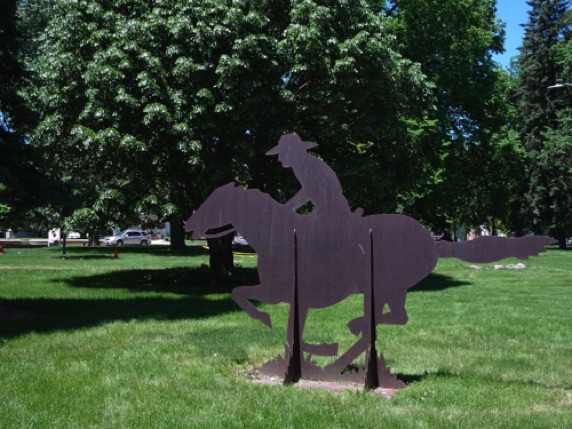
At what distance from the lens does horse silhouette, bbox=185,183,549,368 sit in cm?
719

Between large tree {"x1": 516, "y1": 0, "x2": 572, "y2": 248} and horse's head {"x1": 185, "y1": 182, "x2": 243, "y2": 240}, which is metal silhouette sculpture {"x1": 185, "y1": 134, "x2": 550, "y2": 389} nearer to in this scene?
horse's head {"x1": 185, "y1": 182, "x2": 243, "y2": 240}

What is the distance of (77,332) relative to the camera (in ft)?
34.8

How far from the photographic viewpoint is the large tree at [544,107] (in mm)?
47625

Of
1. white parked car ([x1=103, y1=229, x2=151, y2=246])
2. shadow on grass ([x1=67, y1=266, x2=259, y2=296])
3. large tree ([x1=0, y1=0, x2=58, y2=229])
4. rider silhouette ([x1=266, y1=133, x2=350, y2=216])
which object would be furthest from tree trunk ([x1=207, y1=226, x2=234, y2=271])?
white parked car ([x1=103, y1=229, x2=151, y2=246])

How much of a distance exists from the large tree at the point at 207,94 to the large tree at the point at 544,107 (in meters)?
32.8

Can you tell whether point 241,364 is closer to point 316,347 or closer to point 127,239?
point 316,347

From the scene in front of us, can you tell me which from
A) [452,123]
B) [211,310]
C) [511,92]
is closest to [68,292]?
[211,310]

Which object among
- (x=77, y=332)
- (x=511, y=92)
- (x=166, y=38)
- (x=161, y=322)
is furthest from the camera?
(x=511, y=92)

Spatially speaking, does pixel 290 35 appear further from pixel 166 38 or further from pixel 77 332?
pixel 77 332

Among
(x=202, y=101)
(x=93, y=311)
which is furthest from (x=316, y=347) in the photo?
(x=202, y=101)

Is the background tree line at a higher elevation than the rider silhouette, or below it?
higher

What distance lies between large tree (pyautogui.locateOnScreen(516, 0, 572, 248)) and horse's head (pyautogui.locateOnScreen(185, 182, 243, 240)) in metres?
43.0

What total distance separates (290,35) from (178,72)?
2928 mm

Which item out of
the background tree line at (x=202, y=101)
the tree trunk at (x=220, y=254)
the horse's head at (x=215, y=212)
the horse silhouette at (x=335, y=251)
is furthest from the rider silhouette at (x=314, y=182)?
the tree trunk at (x=220, y=254)
